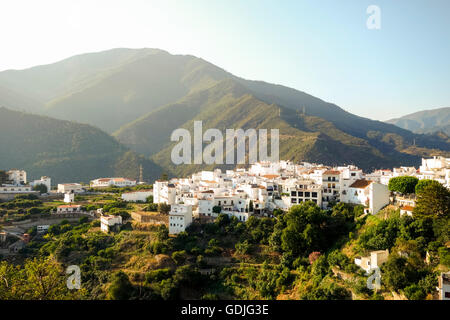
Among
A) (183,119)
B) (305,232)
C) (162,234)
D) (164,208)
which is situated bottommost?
(162,234)

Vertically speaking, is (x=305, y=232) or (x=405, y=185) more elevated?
(x=405, y=185)

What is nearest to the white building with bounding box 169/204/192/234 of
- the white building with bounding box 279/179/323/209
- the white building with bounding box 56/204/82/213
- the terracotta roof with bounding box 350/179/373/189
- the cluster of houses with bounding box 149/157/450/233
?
the cluster of houses with bounding box 149/157/450/233

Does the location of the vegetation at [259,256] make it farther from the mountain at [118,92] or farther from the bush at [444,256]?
the mountain at [118,92]

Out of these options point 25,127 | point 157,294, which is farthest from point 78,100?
point 157,294

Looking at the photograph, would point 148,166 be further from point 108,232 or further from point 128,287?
point 128,287

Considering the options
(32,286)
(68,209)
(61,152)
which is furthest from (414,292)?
(61,152)

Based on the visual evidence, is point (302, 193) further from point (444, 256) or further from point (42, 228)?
point (42, 228)

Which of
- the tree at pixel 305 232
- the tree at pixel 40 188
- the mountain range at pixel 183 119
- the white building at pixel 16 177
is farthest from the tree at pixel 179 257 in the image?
the mountain range at pixel 183 119
